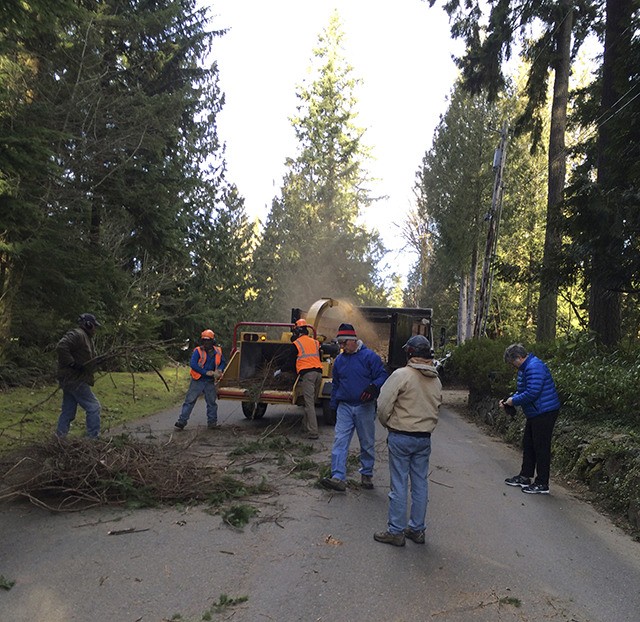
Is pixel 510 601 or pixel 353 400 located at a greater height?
pixel 353 400

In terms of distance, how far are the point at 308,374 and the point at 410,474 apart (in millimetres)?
4959

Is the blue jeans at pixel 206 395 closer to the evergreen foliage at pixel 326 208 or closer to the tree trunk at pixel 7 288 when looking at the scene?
the tree trunk at pixel 7 288

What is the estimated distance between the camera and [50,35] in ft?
40.1

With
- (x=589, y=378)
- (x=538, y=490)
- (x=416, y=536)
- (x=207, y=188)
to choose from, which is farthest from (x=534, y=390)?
(x=207, y=188)

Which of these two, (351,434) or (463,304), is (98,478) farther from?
(463,304)

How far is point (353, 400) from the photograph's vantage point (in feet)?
21.9

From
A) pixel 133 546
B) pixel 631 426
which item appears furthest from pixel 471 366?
pixel 133 546

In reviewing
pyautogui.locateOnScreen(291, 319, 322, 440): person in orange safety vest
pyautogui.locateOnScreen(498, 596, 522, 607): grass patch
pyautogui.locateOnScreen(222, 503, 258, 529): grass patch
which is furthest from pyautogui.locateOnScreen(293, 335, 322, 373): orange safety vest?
pyautogui.locateOnScreen(498, 596, 522, 607): grass patch

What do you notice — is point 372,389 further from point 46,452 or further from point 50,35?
point 50,35

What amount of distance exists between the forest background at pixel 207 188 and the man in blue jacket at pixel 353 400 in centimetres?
288

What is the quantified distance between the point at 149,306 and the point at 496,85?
14.0m

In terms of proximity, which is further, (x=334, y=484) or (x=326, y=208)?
(x=326, y=208)

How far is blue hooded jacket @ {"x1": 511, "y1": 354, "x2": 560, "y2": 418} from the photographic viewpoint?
22.6 feet

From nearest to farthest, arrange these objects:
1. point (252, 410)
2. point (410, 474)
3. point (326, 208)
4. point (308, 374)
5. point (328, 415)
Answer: point (410, 474), point (308, 374), point (328, 415), point (252, 410), point (326, 208)
